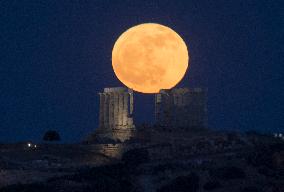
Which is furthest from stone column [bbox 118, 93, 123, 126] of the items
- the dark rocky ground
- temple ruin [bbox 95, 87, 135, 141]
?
the dark rocky ground

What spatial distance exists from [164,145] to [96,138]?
13.3m

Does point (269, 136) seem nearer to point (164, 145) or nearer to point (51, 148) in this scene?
point (164, 145)

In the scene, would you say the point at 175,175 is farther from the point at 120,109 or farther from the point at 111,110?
the point at 111,110

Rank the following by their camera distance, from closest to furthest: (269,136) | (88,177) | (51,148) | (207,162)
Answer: (88,177) → (207,162) → (51,148) → (269,136)

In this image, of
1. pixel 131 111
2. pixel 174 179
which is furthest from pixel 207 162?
pixel 131 111

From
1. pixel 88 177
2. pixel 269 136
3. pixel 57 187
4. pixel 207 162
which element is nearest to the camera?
pixel 57 187

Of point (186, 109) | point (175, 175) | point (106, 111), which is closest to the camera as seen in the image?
point (175, 175)

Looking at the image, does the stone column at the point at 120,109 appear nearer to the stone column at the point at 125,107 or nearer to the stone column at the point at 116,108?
the stone column at the point at 116,108

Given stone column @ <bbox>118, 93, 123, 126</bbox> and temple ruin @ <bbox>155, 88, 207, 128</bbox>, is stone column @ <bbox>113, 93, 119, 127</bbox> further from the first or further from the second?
temple ruin @ <bbox>155, 88, 207, 128</bbox>

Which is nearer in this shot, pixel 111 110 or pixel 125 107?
pixel 125 107

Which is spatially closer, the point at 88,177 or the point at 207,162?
the point at 88,177

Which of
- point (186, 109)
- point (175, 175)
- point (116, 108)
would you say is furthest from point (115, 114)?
point (175, 175)

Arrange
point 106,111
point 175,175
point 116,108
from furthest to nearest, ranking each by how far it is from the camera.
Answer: point 106,111 → point 116,108 → point 175,175

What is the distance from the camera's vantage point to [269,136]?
349 feet
